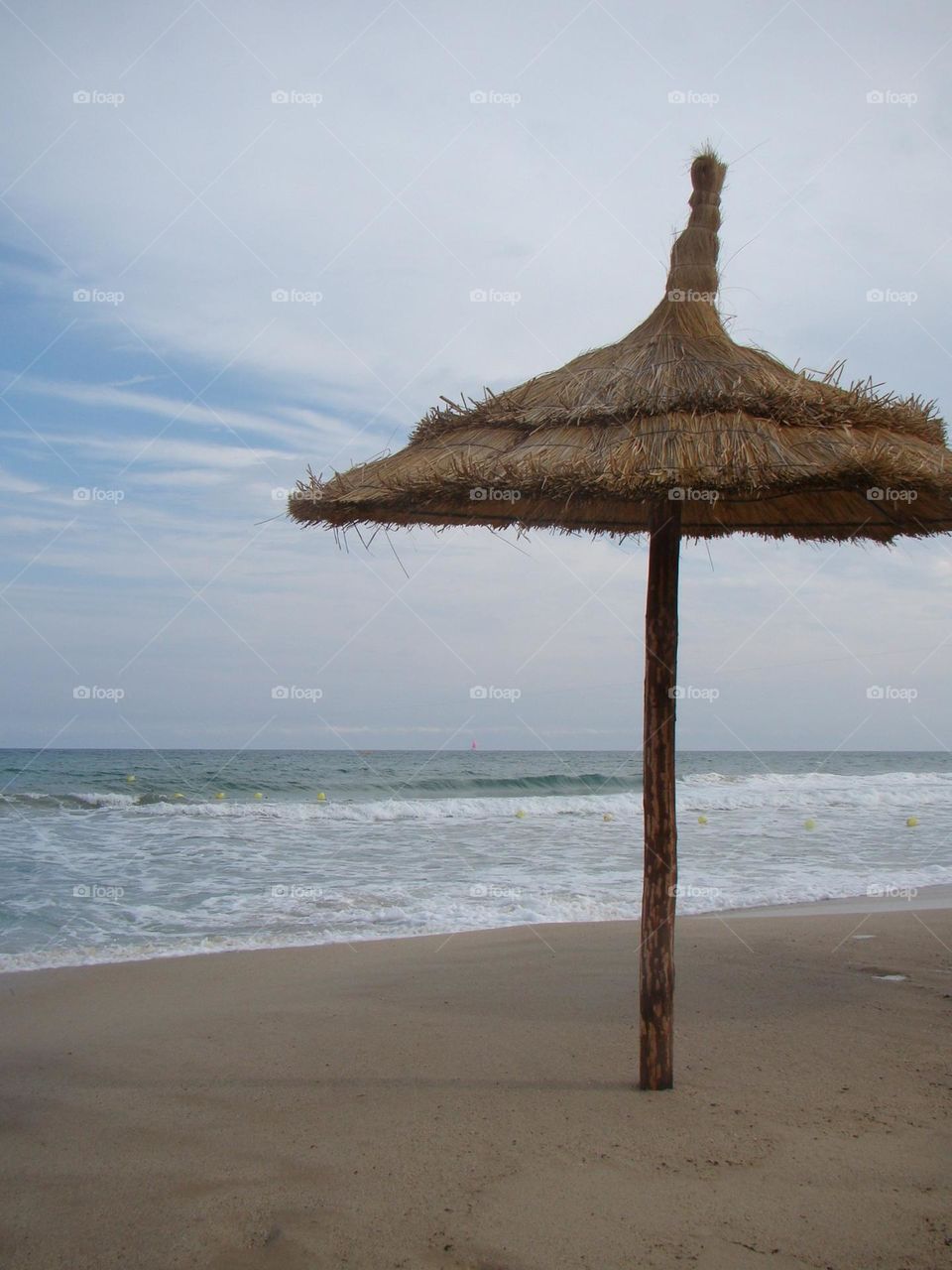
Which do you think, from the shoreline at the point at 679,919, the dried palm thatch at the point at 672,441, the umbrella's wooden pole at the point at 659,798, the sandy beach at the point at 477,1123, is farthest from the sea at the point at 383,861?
the dried palm thatch at the point at 672,441

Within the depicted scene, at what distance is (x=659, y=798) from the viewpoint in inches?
142

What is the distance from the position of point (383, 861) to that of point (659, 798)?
8653 millimetres

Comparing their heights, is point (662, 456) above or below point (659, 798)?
above

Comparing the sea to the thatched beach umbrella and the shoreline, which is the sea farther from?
the thatched beach umbrella

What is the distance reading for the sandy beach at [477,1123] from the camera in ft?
9.04

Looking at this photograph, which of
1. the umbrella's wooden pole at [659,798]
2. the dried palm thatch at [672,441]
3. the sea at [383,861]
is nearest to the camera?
the dried palm thatch at [672,441]

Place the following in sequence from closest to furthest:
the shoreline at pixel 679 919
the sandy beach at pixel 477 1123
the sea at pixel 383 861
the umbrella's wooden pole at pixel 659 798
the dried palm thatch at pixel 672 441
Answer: the sandy beach at pixel 477 1123, the dried palm thatch at pixel 672 441, the umbrella's wooden pole at pixel 659 798, the shoreline at pixel 679 919, the sea at pixel 383 861

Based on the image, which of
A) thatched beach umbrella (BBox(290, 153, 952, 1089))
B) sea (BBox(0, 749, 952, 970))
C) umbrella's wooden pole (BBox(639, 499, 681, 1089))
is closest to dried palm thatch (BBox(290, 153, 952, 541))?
thatched beach umbrella (BBox(290, 153, 952, 1089))

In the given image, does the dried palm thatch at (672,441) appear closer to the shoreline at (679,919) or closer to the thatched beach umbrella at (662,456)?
the thatched beach umbrella at (662,456)

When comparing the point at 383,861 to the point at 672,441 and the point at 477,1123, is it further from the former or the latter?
the point at 672,441

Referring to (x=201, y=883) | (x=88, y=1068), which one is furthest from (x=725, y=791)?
(x=88, y=1068)

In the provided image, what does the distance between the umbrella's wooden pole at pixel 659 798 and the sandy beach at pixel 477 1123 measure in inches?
10.7

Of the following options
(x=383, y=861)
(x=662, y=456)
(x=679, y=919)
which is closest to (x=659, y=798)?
(x=662, y=456)

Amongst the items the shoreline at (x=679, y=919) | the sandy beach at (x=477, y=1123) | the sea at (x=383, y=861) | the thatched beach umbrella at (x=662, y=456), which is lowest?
the sea at (x=383, y=861)
